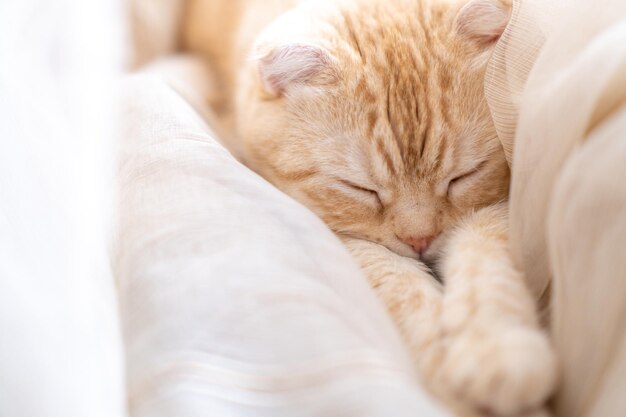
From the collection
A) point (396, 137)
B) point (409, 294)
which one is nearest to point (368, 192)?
point (396, 137)

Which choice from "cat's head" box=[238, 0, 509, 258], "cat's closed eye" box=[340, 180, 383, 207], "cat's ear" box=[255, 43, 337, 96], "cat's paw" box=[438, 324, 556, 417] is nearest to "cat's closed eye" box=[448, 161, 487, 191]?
"cat's head" box=[238, 0, 509, 258]

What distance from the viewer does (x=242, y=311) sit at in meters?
0.72

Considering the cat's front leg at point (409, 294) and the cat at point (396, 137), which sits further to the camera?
the cat at point (396, 137)

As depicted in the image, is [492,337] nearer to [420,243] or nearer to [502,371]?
[502,371]

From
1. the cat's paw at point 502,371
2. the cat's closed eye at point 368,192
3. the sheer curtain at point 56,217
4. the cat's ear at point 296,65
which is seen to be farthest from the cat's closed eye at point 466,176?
the sheer curtain at point 56,217

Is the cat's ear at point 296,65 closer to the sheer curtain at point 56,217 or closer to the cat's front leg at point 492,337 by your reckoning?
the sheer curtain at point 56,217

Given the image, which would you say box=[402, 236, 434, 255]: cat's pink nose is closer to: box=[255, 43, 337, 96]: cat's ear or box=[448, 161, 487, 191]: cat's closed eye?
box=[448, 161, 487, 191]: cat's closed eye

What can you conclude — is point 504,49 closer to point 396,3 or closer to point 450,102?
point 450,102

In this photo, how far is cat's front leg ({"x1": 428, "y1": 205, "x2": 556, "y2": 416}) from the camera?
2.24 feet

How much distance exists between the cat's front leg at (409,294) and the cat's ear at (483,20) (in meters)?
0.38

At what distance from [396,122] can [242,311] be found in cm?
48

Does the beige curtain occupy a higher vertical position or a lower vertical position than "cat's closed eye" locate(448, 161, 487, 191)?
higher

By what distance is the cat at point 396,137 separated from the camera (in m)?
0.97

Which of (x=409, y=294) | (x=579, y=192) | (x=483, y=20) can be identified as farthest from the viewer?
(x=483, y=20)
